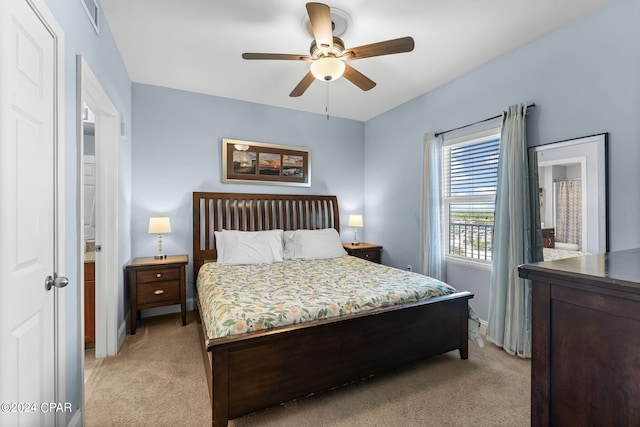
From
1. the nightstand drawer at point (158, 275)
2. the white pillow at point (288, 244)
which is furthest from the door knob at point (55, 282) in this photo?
the white pillow at point (288, 244)

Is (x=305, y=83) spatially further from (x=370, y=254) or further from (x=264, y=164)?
(x=370, y=254)

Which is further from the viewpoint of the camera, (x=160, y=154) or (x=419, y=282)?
(x=160, y=154)

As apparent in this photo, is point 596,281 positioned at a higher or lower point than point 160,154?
lower

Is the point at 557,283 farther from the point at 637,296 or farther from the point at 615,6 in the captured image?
the point at 615,6

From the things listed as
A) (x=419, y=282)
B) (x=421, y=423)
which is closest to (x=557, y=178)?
(x=419, y=282)

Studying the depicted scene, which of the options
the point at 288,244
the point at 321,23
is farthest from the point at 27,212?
the point at 288,244

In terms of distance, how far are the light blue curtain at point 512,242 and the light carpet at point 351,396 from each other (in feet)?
0.70

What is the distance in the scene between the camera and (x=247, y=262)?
11.0 ft

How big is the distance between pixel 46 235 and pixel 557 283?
2093 mm

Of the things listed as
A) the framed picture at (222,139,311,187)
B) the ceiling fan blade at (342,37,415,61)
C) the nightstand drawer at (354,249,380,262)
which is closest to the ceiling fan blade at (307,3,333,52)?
the ceiling fan blade at (342,37,415,61)

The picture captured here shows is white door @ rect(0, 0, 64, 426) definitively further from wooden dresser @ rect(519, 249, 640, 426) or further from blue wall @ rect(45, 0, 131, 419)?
wooden dresser @ rect(519, 249, 640, 426)

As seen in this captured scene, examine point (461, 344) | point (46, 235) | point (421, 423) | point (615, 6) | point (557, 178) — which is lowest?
point (421, 423)

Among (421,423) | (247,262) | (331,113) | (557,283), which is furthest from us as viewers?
(331,113)

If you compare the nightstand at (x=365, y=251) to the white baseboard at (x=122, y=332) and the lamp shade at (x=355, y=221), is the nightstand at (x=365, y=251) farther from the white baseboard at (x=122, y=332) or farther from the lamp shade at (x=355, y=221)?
the white baseboard at (x=122, y=332)
